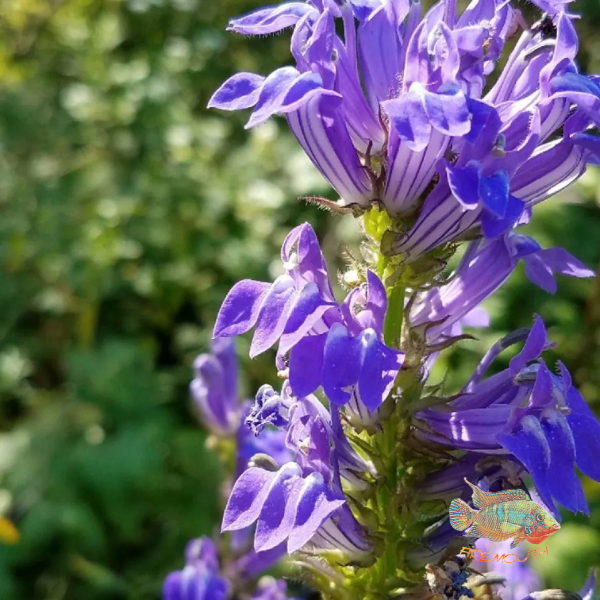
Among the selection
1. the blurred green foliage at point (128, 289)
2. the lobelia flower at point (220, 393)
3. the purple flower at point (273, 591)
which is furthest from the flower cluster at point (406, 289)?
the blurred green foliage at point (128, 289)

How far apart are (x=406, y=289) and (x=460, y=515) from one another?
15.1 inches

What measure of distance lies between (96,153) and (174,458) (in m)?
1.93

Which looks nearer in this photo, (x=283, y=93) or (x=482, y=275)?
(x=283, y=93)

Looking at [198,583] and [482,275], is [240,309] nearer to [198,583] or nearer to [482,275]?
[482,275]

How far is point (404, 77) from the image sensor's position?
50.3 inches

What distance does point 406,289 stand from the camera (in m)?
1.41

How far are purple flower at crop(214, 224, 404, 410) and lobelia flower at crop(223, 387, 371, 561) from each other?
12 centimetres

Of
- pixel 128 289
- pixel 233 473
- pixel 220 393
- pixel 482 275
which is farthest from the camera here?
pixel 128 289

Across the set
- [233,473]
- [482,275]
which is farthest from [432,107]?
[233,473]

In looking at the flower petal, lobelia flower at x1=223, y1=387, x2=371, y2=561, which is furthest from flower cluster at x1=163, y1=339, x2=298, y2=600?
the flower petal

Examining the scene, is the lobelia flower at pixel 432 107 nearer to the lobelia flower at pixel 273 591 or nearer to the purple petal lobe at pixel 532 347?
the purple petal lobe at pixel 532 347

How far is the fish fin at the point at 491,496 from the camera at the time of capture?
1253 mm

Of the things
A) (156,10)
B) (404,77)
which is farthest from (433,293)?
(156,10)

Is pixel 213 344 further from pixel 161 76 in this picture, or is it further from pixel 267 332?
pixel 161 76
